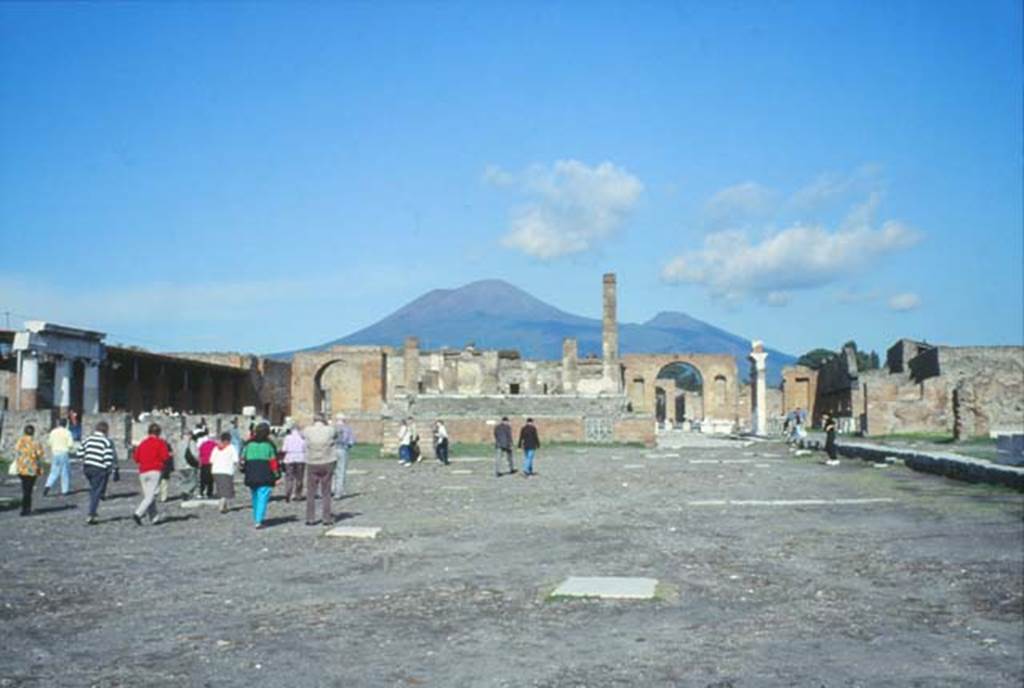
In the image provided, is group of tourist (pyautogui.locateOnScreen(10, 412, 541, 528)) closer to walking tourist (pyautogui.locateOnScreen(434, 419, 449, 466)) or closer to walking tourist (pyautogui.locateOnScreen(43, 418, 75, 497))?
walking tourist (pyautogui.locateOnScreen(43, 418, 75, 497))

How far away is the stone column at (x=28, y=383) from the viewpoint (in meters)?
32.3

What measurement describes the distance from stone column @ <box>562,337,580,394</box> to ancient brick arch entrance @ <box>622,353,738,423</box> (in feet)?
47.2

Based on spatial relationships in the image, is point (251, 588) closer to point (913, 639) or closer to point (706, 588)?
point (706, 588)

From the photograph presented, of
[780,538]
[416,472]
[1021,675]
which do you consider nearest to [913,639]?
[1021,675]

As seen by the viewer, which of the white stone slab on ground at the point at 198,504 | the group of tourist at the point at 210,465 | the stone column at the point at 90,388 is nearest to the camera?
the group of tourist at the point at 210,465

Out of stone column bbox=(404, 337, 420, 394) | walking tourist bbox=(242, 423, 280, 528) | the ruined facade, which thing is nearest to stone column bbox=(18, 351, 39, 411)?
stone column bbox=(404, 337, 420, 394)

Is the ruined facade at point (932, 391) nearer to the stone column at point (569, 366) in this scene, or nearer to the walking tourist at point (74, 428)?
the stone column at point (569, 366)

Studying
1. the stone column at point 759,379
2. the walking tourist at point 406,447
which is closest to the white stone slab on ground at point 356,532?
the walking tourist at point 406,447

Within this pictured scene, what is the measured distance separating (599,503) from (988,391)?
20538 millimetres

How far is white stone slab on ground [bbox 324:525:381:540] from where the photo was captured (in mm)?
12109

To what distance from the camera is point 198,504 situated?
16562 millimetres

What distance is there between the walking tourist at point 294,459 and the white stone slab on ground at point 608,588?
8.87 m

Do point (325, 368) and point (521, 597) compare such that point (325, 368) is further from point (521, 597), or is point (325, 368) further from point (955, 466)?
point (521, 597)

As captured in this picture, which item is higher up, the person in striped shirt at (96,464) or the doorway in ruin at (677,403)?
the doorway in ruin at (677,403)
